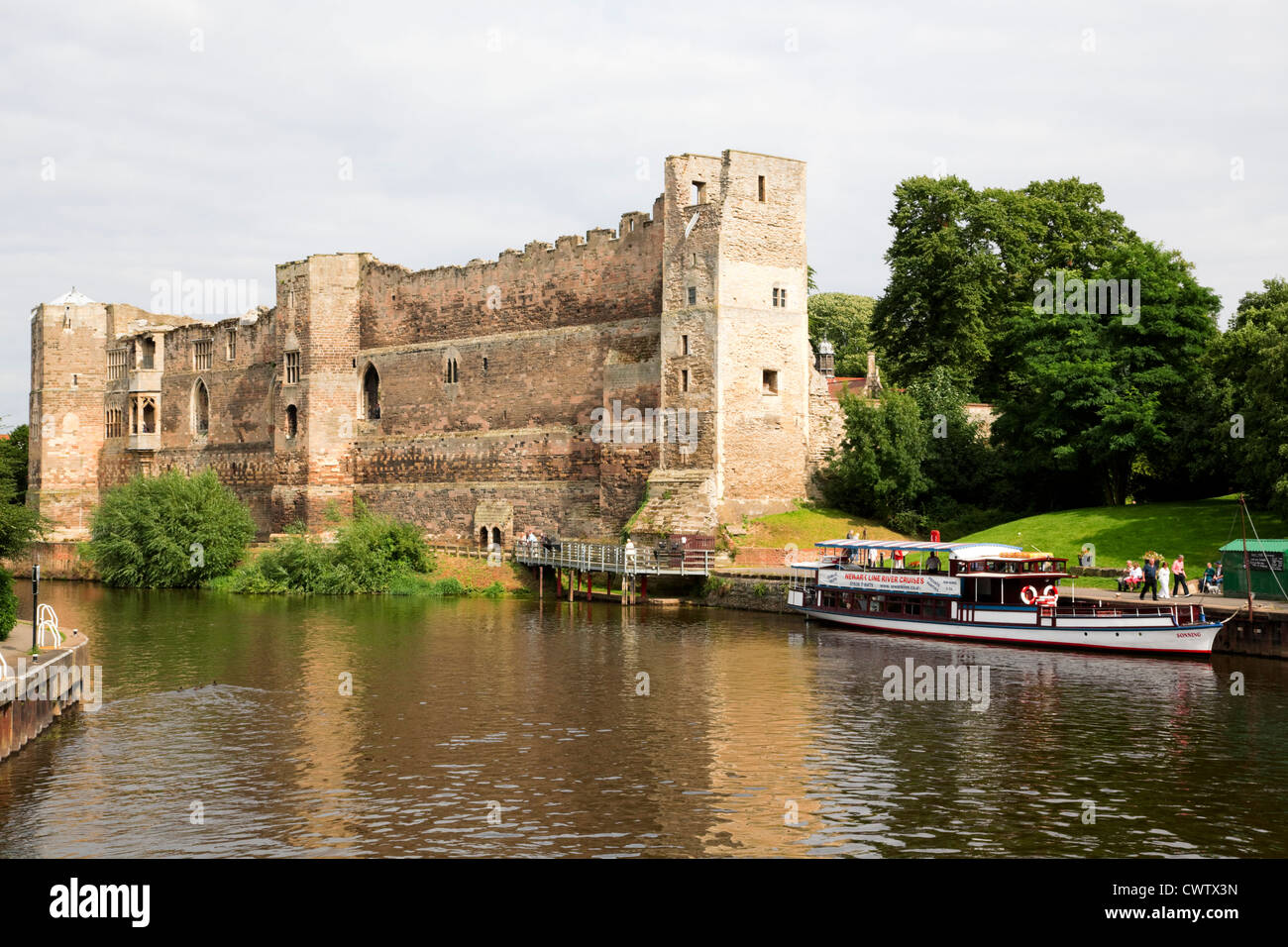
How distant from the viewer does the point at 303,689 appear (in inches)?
1022

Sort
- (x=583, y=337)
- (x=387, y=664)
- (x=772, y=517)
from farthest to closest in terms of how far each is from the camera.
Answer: (x=583, y=337) → (x=772, y=517) → (x=387, y=664)

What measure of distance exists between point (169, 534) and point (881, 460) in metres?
26.5

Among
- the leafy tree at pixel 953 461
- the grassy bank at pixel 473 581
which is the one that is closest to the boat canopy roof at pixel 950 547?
the leafy tree at pixel 953 461

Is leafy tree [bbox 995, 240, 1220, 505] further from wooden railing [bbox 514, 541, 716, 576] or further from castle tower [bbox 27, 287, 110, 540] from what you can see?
castle tower [bbox 27, 287, 110, 540]

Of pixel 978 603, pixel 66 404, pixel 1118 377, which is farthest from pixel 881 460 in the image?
pixel 66 404

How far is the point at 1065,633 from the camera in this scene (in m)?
30.9

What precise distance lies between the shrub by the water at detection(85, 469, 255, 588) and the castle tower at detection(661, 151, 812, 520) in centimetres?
1763

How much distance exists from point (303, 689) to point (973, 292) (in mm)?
36195

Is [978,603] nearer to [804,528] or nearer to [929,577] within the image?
[929,577]

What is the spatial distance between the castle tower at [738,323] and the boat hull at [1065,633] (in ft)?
29.4

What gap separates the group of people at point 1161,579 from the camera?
104ft
